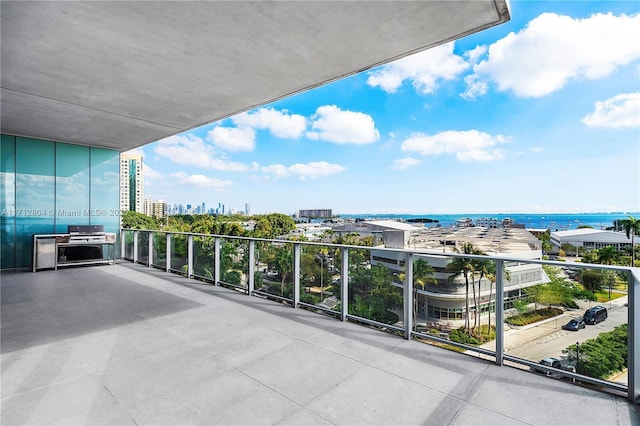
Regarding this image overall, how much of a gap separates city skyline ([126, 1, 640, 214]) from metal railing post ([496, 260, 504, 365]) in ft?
171

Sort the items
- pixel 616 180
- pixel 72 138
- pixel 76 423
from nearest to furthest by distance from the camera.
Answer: pixel 76 423 → pixel 72 138 → pixel 616 180

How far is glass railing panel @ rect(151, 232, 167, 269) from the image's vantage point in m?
7.82

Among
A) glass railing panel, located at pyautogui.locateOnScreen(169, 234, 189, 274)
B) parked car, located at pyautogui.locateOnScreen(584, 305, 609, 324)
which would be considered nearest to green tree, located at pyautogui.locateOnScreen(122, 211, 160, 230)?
glass railing panel, located at pyautogui.locateOnScreen(169, 234, 189, 274)

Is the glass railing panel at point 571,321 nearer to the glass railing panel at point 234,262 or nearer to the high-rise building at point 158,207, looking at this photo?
the glass railing panel at point 234,262

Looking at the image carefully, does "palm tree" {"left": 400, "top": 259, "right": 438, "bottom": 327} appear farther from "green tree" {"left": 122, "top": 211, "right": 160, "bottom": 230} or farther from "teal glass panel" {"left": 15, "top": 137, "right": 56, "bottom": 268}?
"green tree" {"left": 122, "top": 211, "right": 160, "bottom": 230}

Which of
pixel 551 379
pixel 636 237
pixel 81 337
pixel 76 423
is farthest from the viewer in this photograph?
pixel 636 237

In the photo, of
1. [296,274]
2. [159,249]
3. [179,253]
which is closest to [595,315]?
[296,274]

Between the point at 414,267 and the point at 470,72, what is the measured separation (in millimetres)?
78799

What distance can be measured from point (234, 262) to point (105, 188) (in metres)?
6.01

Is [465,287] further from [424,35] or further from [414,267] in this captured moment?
[424,35]

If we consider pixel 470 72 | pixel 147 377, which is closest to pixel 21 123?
pixel 147 377

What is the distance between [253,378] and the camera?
8.34 feet

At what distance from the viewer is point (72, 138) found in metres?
8.15

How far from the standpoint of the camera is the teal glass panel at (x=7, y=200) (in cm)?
770
